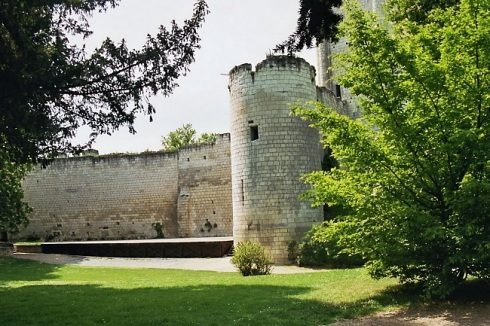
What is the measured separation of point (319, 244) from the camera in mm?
15781

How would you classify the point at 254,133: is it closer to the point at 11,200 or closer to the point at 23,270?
the point at 23,270

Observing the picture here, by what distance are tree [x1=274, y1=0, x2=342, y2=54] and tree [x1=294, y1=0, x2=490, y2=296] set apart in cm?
267

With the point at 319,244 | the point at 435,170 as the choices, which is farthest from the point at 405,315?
the point at 319,244

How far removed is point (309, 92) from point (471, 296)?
1134cm

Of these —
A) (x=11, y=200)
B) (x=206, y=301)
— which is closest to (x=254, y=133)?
(x=206, y=301)

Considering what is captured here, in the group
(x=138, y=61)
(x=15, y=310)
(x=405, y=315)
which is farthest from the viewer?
(x=138, y=61)

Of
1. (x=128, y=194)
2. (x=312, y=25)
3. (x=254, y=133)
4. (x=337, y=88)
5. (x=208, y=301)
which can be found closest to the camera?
(x=312, y=25)

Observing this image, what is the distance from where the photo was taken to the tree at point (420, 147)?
744cm

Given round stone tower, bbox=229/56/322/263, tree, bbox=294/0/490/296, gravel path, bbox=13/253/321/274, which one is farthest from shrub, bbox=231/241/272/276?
tree, bbox=294/0/490/296

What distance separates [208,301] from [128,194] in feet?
75.4

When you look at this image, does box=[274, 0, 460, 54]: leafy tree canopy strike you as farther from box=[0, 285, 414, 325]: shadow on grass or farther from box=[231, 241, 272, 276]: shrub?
box=[231, 241, 272, 276]: shrub

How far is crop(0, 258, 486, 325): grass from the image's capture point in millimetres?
7461

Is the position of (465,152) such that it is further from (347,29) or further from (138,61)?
(138,61)

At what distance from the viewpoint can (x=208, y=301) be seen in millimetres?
8898
